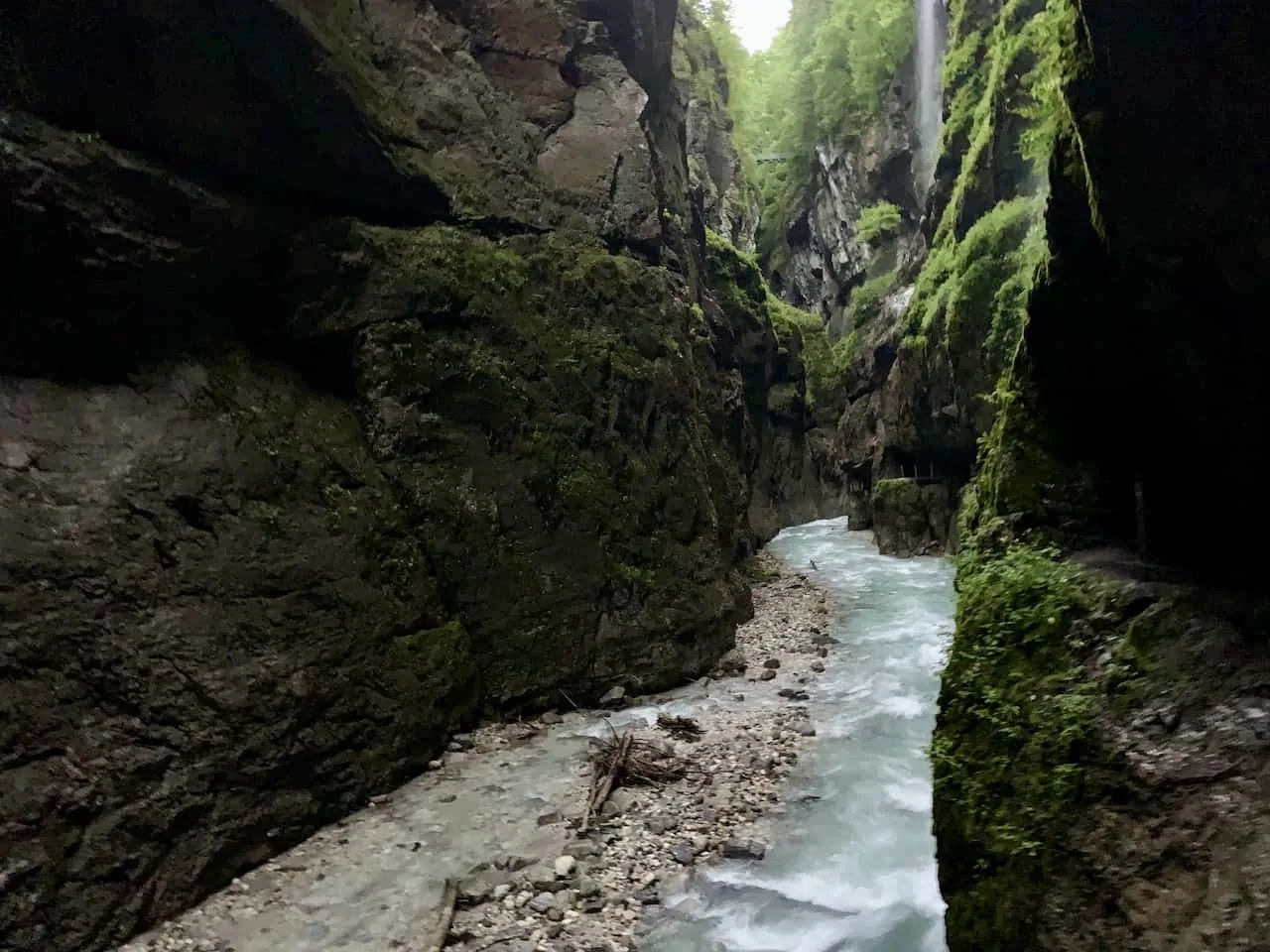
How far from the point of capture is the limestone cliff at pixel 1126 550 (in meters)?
3.45

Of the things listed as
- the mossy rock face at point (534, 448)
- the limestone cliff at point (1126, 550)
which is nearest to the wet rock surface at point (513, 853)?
the mossy rock face at point (534, 448)

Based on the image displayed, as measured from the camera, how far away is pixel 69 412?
714cm

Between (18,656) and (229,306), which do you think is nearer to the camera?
(18,656)

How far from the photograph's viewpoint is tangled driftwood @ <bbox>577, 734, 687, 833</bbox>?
789 centimetres

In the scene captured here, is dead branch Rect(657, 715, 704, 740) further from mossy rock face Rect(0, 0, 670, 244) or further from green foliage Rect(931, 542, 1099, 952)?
mossy rock face Rect(0, 0, 670, 244)

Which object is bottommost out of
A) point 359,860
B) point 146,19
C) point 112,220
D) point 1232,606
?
point 359,860

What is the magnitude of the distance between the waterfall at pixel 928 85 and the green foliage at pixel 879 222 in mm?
1603

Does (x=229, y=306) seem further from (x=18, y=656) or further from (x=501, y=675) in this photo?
(x=501, y=675)

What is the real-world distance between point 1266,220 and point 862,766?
22.6 feet

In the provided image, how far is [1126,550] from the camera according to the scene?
5516 millimetres

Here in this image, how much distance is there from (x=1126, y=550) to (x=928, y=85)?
111 ft

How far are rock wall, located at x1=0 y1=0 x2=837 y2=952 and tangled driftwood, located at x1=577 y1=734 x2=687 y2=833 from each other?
1.72 metres

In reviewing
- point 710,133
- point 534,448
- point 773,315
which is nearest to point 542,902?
point 534,448

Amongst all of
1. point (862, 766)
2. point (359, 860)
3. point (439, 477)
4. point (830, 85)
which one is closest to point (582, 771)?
point (359, 860)
